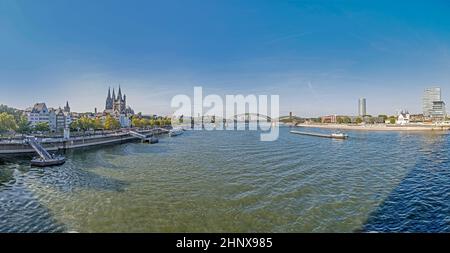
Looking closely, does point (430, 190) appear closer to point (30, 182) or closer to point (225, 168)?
point (225, 168)

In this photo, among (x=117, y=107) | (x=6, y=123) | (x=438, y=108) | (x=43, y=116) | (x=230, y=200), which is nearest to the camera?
(x=230, y=200)

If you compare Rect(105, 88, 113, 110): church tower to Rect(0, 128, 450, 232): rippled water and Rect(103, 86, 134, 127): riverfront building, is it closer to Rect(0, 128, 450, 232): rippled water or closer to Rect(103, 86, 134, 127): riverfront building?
Rect(103, 86, 134, 127): riverfront building

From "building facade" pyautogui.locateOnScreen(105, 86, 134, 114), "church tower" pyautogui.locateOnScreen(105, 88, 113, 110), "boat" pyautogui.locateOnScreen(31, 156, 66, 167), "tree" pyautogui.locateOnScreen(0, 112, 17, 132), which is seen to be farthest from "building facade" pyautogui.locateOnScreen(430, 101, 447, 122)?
"church tower" pyautogui.locateOnScreen(105, 88, 113, 110)

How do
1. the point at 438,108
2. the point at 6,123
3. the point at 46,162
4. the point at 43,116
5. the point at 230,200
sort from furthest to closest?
the point at 43,116 → the point at 438,108 → the point at 6,123 → the point at 46,162 → the point at 230,200

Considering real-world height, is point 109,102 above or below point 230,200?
above

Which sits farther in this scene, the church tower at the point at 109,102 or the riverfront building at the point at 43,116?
the church tower at the point at 109,102

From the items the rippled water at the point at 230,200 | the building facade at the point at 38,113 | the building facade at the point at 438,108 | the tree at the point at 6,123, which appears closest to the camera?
the rippled water at the point at 230,200

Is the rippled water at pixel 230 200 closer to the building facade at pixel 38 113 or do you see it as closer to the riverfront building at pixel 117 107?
the building facade at pixel 38 113

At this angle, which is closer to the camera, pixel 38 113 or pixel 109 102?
pixel 38 113

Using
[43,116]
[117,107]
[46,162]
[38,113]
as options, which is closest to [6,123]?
[46,162]

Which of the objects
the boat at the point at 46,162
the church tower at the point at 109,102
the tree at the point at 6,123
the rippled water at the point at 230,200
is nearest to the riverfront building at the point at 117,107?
the church tower at the point at 109,102

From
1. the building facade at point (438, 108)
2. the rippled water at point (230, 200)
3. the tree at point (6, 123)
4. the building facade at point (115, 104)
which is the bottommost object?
the rippled water at point (230, 200)

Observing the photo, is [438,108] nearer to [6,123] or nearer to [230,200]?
[230,200]

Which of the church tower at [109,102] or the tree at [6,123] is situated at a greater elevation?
the church tower at [109,102]
